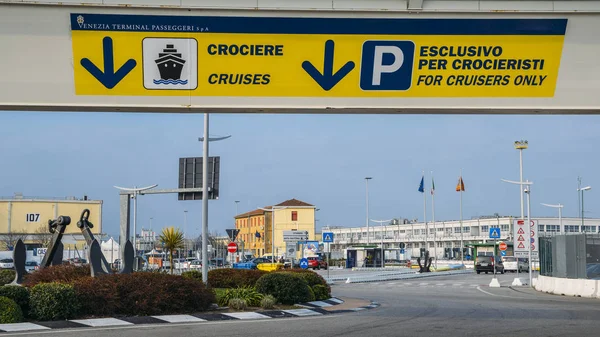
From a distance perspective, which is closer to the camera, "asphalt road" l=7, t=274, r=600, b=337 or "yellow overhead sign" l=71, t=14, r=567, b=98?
"yellow overhead sign" l=71, t=14, r=567, b=98

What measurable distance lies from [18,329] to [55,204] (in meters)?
84.5

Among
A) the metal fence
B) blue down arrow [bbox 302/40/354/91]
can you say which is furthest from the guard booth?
blue down arrow [bbox 302/40/354/91]

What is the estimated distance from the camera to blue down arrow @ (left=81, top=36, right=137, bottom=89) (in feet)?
43.1

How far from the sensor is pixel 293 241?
44.8 meters

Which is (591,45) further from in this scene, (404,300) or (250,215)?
(250,215)

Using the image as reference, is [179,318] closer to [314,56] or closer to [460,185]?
[314,56]

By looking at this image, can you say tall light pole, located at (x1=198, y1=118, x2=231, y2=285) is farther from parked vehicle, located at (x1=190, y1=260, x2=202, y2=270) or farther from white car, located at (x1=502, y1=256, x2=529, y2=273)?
white car, located at (x1=502, y1=256, x2=529, y2=273)

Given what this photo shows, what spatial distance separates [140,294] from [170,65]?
8.33m

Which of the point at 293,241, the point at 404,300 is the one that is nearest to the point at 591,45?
the point at 404,300

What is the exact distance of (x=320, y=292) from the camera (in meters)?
26.4

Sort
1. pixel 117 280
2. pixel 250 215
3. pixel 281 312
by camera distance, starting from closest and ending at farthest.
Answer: pixel 117 280 → pixel 281 312 → pixel 250 215

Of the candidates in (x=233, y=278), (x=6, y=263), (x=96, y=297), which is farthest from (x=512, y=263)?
(x=96, y=297)

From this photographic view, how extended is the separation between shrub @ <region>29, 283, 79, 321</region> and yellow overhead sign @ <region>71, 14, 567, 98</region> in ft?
22.2

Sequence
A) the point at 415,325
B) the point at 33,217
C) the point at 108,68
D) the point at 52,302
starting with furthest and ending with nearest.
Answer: the point at 33,217
the point at 415,325
the point at 52,302
the point at 108,68
